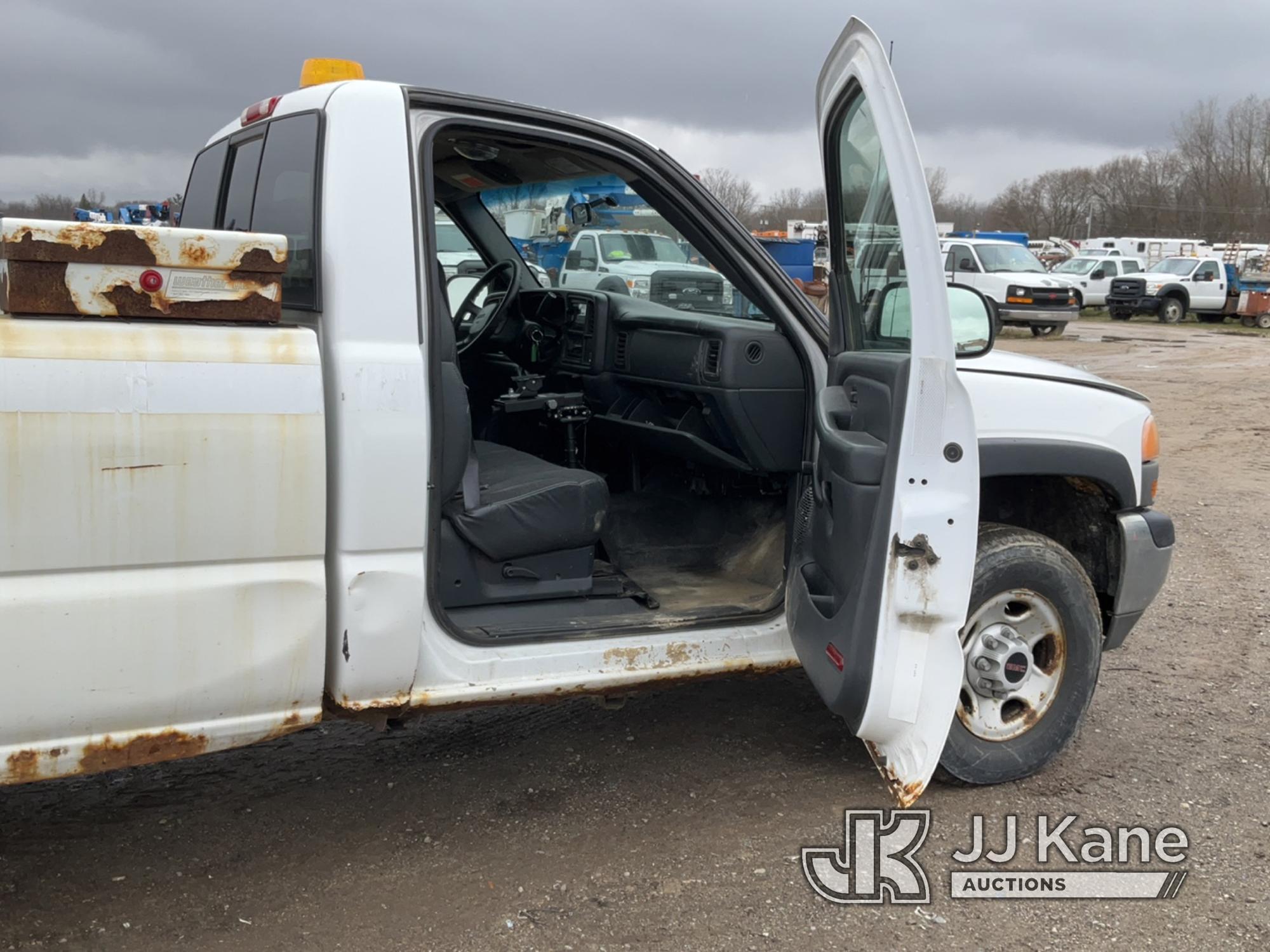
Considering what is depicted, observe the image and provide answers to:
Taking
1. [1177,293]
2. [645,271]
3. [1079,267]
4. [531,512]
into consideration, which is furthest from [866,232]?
[1079,267]

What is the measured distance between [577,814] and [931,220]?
1958 mm

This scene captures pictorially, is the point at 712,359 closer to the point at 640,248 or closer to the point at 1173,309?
the point at 640,248

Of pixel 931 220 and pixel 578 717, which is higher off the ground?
pixel 931 220

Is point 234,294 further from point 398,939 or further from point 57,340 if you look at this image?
point 398,939

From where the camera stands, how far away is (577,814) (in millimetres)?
3504

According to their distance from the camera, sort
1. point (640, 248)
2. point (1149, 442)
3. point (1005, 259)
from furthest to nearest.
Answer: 1. point (1005, 259)
2. point (640, 248)
3. point (1149, 442)

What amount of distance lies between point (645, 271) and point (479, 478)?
1098mm

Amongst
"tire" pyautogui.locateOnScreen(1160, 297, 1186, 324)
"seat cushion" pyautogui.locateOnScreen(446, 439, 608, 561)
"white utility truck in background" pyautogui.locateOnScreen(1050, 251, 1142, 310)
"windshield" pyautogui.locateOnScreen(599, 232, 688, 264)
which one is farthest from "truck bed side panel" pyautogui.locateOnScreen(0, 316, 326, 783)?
"white utility truck in background" pyautogui.locateOnScreen(1050, 251, 1142, 310)

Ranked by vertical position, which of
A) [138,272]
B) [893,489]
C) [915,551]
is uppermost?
[138,272]

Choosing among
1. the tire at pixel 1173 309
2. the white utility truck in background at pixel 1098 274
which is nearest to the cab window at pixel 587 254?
the tire at pixel 1173 309

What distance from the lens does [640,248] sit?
4.04 meters

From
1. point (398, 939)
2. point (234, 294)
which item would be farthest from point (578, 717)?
point (234, 294)

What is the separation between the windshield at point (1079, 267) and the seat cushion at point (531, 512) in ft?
107

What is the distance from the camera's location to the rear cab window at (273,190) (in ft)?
9.52
